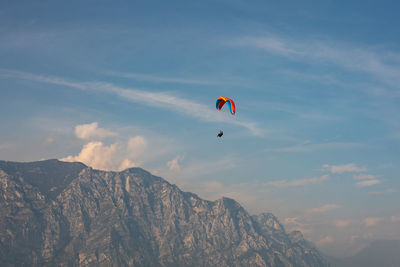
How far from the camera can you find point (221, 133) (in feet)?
607

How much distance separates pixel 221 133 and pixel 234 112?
44.2 feet

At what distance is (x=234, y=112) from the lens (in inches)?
7584
